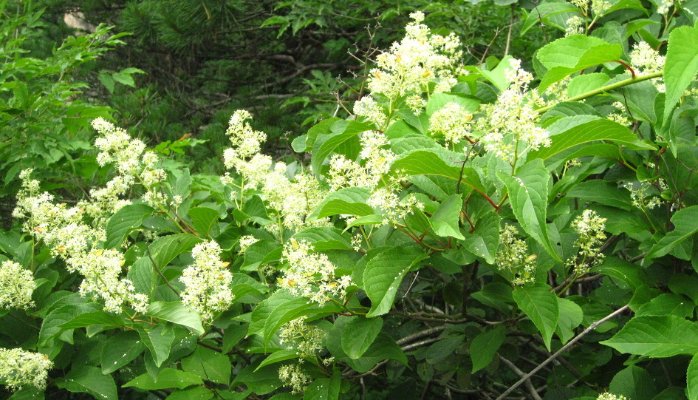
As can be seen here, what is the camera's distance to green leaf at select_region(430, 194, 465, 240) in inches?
62.3

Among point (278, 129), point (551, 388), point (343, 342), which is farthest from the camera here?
point (278, 129)

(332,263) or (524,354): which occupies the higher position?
(332,263)

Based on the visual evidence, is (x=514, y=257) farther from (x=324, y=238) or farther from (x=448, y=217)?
(x=324, y=238)

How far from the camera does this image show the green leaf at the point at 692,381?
4.92 feet

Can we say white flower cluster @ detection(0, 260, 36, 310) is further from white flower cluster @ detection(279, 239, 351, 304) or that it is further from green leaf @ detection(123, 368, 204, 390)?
white flower cluster @ detection(279, 239, 351, 304)

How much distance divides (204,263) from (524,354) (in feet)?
5.50

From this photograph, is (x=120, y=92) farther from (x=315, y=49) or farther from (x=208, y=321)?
(x=208, y=321)

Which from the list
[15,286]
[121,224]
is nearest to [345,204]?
[121,224]

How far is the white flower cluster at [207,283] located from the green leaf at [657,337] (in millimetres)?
1009

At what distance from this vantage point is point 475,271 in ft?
6.99

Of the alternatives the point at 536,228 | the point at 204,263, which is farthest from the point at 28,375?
the point at 536,228

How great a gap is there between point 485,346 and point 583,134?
2.46 ft

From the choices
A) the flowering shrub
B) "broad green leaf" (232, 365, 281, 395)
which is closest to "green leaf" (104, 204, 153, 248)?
the flowering shrub

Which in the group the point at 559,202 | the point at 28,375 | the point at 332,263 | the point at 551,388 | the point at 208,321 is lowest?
the point at 551,388
